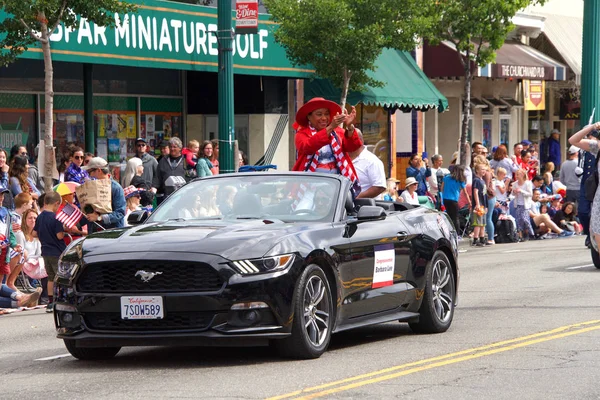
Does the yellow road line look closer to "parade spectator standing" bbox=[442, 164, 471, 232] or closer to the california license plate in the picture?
the california license plate

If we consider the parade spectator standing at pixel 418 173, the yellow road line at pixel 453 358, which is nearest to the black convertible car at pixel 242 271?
the yellow road line at pixel 453 358

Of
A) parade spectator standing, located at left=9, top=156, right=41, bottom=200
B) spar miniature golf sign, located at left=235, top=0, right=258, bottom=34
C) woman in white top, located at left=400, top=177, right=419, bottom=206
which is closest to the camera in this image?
parade spectator standing, located at left=9, top=156, right=41, bottom=200

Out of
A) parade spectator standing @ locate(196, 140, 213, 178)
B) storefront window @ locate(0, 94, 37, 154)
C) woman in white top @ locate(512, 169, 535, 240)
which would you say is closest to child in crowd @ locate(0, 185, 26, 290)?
parade spectator standing @ locate(196, 140, 213, 178)

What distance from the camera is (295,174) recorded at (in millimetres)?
10562

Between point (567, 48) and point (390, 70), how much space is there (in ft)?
40.3

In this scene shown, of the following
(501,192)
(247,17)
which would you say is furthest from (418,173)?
(247,17)

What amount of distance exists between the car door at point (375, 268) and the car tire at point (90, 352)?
5.98ft

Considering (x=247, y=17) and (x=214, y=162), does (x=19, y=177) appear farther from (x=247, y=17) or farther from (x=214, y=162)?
(x=247, y=17)

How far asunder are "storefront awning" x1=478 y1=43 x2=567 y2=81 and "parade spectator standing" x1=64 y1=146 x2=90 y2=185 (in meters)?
17.7

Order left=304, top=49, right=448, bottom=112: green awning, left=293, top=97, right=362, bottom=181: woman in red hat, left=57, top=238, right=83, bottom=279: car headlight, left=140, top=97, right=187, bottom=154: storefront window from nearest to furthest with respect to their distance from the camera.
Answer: left=57, top=238, right=83, bottom=279: car headlight
left=293, top=97, right=362, bottom=181: woman in red hat
left=140, top=97, right=187, bottom=154: storefront window
left=304, top=49, right=448, bottom=112: green awning

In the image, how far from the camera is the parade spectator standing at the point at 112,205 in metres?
15.1

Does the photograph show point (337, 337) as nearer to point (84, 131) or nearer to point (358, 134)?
point (358, 134)

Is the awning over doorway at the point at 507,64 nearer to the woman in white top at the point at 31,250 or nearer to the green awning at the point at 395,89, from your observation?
the green awning at the point at 395,89

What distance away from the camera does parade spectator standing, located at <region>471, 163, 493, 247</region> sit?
2403 cm
